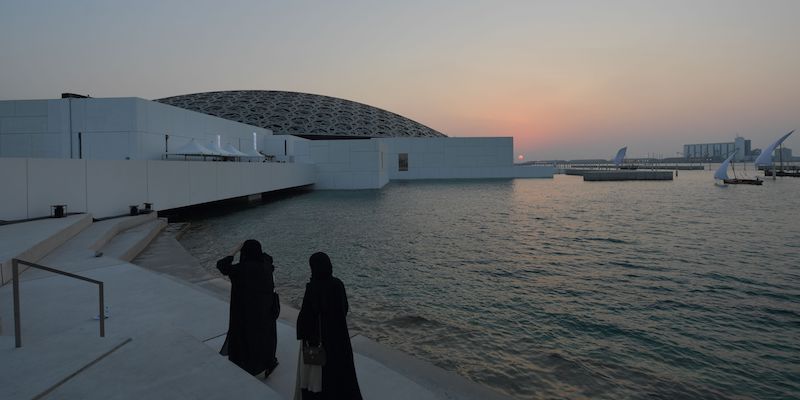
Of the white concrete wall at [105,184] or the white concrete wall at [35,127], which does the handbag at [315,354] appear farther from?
the white concrete wall at [35,127]

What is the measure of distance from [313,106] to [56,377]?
2896 inches

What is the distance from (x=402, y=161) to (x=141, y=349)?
56.2 meters

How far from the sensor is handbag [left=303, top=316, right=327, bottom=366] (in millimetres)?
3324

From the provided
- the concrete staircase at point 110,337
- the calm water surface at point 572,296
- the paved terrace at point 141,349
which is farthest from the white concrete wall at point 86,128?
the paved terrace at point 141,349

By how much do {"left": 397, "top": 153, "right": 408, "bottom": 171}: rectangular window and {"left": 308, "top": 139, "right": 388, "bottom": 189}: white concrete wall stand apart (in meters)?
18.4

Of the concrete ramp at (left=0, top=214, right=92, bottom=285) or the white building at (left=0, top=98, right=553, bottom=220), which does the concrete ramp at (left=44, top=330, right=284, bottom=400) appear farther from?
the white building at (left=0, top=98, right=553, bottom=220)

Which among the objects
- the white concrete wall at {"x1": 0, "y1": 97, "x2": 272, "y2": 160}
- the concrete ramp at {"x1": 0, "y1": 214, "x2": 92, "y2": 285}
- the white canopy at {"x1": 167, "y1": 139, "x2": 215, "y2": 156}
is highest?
the white concrete wall at {"x1": 0, "y1": 97, "x2": 272, "y2": 160}

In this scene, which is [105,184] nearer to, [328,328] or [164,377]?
[164,377]

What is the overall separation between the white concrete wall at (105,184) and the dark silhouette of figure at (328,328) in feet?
40.8

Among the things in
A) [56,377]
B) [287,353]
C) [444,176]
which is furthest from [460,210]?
[444,176]

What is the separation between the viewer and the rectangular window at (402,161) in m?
60.0

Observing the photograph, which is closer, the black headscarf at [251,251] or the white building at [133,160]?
the black headscarf at [251,251]

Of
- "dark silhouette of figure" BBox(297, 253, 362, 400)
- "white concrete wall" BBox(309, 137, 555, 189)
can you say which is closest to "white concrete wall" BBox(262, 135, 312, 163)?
"white concrete wall" BBox(309, 137, 555, 189)

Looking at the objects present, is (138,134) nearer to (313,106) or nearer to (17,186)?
(17,186)
